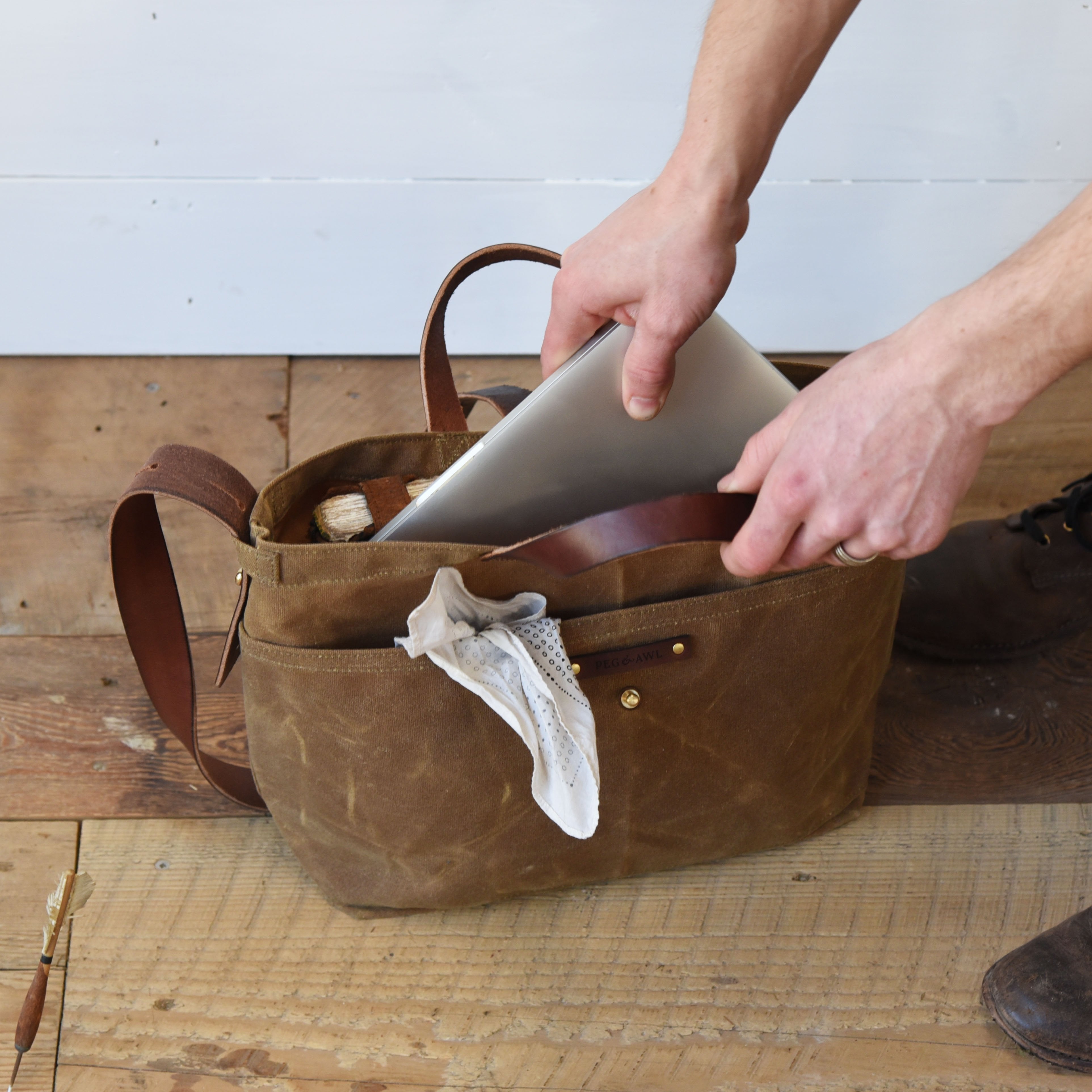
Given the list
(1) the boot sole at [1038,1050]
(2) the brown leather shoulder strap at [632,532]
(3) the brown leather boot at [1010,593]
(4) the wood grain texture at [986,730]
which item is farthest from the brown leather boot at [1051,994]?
(2) the brown leather shoulder strap at [632,532]

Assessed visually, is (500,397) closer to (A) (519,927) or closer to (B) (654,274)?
(B) (654,274)

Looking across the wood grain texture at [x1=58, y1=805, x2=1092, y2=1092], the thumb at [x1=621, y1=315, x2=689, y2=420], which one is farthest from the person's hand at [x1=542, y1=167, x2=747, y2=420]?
the wood grain texture at [x1=58, y1=805, x2=1092, y2=1092]

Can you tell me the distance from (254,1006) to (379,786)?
212 mm

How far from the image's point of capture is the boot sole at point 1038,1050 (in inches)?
29.1

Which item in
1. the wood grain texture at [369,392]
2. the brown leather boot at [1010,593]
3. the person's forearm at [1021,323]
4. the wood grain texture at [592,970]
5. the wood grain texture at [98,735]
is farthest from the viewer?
the wood grain texture at [369,392]

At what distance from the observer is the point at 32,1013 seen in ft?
2.31

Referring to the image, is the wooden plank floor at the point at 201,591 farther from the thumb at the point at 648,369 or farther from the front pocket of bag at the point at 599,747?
the thumb at the point at 648,369

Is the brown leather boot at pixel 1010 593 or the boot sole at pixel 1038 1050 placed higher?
the brown leather boot at pixel 1010 593

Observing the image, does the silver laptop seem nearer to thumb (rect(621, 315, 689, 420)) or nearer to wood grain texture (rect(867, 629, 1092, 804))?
thumb (rect(621, 315, 689, 420))

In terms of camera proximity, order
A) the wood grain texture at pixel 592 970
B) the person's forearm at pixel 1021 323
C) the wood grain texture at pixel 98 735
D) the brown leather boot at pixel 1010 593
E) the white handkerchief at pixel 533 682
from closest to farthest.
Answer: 1. the person's forearm at pixel 1021 323
2. the white handkerchief at pixel 533 682
3. the wood grain texture at pixel 592 970
4. the wood grain texture at pixel 98 735
5. the brown leather boot at pixel 1010 593

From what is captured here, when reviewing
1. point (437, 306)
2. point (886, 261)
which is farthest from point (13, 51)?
point (886, 261)

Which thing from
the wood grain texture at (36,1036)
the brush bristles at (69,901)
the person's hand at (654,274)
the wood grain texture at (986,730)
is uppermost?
the person's hand at (654,274)

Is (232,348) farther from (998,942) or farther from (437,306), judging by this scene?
(998,942)

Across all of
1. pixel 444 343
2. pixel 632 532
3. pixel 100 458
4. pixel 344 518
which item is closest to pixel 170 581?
pixel 344 518
